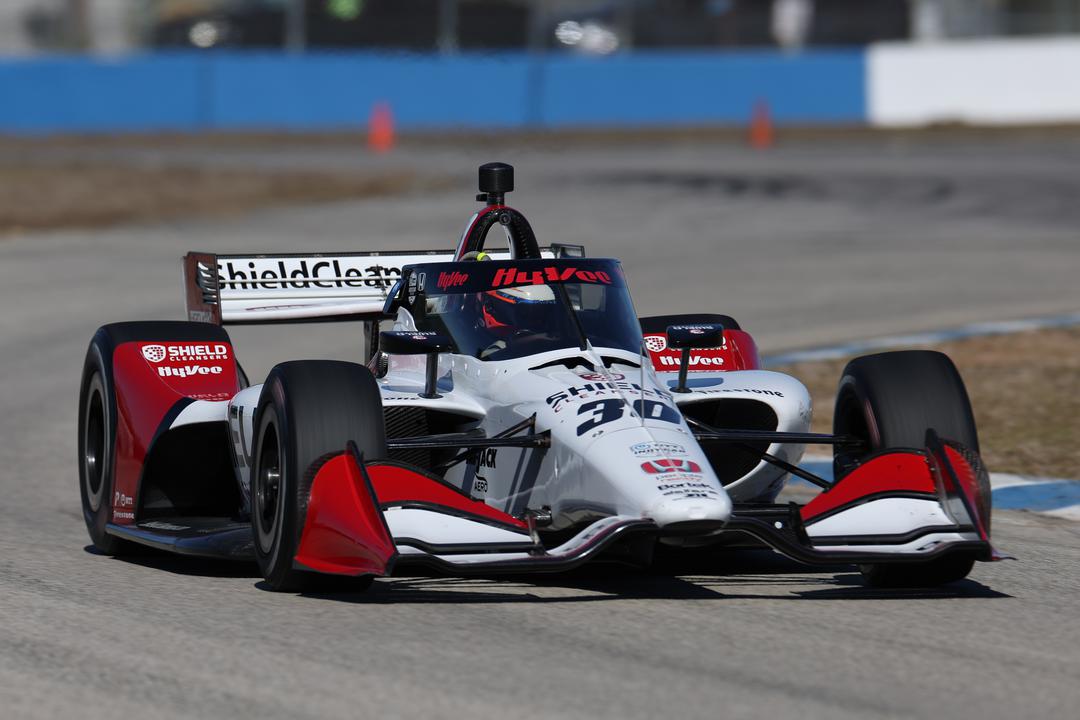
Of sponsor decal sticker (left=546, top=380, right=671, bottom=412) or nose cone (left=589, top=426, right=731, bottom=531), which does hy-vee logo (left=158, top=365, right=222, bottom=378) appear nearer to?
sponsor decal sticker (left=546, top=380, right=671, bottom=412)

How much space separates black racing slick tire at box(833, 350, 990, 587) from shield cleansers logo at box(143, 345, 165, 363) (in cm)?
301

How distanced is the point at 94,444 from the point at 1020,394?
6035 millimetres

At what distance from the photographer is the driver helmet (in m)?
7.19

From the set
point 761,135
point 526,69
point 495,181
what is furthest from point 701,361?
point 526,69

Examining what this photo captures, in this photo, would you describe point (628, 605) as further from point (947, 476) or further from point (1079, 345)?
point (1079, 345)

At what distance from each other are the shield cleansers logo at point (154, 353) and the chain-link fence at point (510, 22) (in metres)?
32.3

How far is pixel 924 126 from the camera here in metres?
40.1

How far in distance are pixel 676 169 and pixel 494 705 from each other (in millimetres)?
24605

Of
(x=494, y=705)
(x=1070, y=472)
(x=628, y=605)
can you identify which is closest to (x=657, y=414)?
(x=628, y=605)

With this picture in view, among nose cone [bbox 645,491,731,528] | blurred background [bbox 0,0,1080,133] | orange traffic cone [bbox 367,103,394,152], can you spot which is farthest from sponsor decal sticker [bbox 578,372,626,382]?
blurred background [bbox 0,0,1080,133]

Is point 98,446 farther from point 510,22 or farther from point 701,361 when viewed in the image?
point 510,22

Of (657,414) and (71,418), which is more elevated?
(657,414)

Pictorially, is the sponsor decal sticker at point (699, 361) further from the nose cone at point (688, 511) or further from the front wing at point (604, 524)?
the nose cone at point (688, 511)

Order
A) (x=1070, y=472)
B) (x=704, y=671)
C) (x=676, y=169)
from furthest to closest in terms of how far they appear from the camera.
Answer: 1. (x=676, y=169)
2. (x=1070, y=472)
3. (x=704, y=671)
